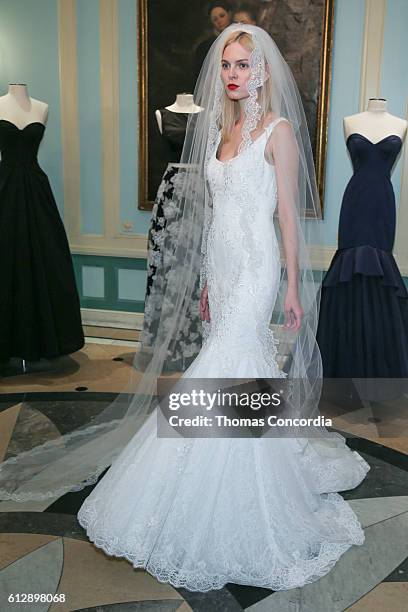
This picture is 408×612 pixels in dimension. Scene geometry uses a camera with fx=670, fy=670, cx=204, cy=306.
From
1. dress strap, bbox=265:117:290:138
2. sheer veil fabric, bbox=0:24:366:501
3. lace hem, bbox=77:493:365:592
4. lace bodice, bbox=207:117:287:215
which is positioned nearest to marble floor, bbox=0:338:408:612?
lace hem, bbox=77:493:365:592

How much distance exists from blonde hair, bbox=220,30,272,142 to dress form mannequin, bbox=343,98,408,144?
5.35 feet

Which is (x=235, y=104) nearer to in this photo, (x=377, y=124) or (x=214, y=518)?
(x=214, y=518)

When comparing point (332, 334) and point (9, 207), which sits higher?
point (9, 207)

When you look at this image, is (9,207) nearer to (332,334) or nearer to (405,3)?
(332,334)

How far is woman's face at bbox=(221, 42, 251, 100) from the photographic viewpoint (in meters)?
2.35

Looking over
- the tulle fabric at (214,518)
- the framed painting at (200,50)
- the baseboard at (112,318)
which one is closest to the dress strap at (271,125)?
the tulle fabric at (214,518)

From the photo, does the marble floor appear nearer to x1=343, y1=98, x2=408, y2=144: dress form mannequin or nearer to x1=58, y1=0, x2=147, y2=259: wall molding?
x1=343, y1=98, x2=408, y2=144: dress form mannequin

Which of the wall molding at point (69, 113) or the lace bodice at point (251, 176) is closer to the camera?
the lace bodice at point (251, 176)

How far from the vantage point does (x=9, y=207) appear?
430 centimetres

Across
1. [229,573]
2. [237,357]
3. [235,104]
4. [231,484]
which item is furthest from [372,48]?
[229,573]

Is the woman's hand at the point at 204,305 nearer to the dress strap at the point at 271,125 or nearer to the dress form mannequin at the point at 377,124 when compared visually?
the dress strap at the point at 271,125

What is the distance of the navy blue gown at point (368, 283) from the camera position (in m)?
3.84

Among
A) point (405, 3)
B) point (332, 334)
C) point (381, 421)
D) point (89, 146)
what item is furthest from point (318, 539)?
point (89, 146)

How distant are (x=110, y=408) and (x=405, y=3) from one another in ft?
10.8
